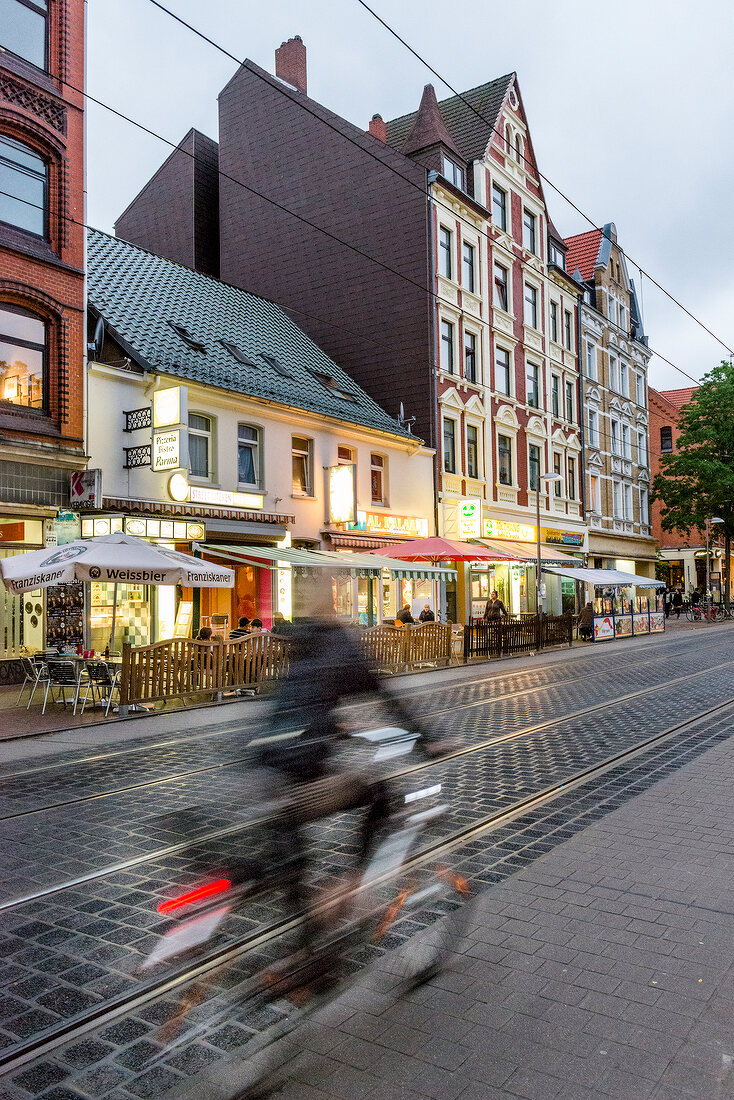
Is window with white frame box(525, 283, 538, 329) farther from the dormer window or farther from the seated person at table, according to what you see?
the seated person at table

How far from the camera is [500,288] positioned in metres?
34.4

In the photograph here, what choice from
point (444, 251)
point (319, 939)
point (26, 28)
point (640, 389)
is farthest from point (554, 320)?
point (319, 939)

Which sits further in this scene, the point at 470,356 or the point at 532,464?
the point at 532,464

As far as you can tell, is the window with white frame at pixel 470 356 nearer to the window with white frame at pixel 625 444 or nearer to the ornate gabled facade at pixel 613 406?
the ornate gabled facade at pixel 613 406

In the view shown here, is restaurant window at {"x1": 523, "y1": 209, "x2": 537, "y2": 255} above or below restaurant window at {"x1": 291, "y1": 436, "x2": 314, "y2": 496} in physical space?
above

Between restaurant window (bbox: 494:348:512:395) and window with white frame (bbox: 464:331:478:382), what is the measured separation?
1607mm

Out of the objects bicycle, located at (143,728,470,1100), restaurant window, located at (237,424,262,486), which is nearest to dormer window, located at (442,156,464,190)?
restaurant window, located at (237,424,262,486)

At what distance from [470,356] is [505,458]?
4376mm

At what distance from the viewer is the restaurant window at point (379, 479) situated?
26875mm

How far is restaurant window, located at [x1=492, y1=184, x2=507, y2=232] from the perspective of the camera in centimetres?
3406

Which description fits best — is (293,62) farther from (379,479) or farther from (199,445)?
(199,445)

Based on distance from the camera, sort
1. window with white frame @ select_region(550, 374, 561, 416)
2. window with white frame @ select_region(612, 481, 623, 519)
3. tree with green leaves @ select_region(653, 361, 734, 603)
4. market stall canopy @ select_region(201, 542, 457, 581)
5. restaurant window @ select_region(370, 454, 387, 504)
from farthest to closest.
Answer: tree with green leaves @ select_region(653, 361, 734, 603), window with white frame @ select_region(612, 481, 623, 519), window with white frame @ select_region(550, 374, 561, 416), restaurant window @ select_region(370, 454, 387, 504), market stall canopy @ select_region(201, 542, 457, 581)

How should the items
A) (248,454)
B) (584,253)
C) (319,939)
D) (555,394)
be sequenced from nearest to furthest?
1. (319,939)
2. (248,454)
3. (555,394)
4. (584,253)

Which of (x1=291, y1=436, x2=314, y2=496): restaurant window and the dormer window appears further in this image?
the dormer window
